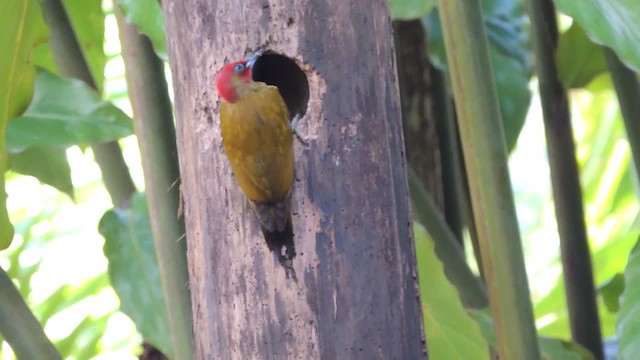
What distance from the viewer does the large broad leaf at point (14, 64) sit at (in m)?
0.98

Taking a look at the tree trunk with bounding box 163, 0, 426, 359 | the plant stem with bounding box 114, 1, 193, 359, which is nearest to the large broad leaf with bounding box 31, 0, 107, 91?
the plant stem with bounding box 114, 1, 193, 359

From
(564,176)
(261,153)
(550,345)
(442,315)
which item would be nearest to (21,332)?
(261,153)

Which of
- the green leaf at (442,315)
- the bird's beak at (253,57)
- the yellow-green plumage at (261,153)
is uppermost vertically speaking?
the bird's beak at (253,57)

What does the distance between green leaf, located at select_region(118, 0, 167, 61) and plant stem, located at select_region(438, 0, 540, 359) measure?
26 cm

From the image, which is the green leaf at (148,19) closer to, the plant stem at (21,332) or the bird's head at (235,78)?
the bird's head at (235,78)

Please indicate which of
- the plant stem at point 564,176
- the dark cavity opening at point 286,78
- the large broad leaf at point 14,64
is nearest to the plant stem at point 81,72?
the large broad leaf at point 14,64

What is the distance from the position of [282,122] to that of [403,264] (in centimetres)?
15

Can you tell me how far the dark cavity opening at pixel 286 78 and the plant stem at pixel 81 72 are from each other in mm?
239

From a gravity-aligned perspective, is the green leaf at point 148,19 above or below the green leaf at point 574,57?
above

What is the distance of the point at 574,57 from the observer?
1.23m

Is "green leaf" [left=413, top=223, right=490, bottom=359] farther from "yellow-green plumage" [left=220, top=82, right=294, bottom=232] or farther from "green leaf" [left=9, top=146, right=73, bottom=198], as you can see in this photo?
"green leaf" [left=9, top=146, right=73, bottom=198]

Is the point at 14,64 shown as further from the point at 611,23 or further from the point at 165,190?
the point at 611,23

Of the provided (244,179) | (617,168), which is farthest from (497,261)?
(617,168)

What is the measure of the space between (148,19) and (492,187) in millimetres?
356
